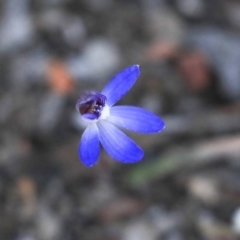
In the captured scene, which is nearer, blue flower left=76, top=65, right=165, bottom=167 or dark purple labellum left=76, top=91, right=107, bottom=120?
blue flower left=76, top=65, right=165, bottom=167

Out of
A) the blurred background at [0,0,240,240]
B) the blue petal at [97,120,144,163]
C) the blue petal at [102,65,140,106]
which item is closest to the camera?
the blue petal at [97,120,144,163]

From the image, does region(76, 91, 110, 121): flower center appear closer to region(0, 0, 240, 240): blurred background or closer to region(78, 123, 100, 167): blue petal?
region(78, 123, 100, 167): blue petal

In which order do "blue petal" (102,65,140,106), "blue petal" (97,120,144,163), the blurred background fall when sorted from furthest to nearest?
the blurred background
"blue petal" (102,65,140,106)
"blue petal" (97,120,144,163)

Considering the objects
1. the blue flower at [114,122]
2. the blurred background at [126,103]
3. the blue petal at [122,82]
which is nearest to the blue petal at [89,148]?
the blue flower at [114,122]

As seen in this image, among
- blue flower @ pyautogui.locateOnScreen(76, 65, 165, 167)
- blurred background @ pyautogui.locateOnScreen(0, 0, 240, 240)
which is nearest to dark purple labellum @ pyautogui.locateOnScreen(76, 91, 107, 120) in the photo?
blue flower @ pyautogui.locateOnScreen(76, 65, 165, 167)

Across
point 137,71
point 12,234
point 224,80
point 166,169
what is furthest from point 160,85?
point 137,71

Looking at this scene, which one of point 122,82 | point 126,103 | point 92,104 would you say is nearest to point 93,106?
point 92,104

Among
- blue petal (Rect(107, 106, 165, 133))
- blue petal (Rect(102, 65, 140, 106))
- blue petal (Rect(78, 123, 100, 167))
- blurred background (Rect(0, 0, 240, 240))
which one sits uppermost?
blue petal (Rect(102, 65, 140, 106))
